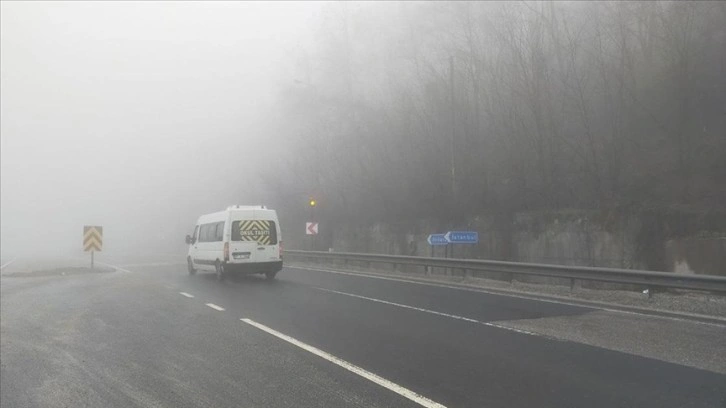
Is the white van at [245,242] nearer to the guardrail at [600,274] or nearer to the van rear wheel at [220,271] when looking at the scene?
the van rear wheel at [220,271]

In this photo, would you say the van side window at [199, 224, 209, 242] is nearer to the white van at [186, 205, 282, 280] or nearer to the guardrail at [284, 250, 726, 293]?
the white van at [186, 205, 282, 280]

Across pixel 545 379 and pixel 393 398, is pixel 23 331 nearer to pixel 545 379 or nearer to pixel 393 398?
pixel 393 398

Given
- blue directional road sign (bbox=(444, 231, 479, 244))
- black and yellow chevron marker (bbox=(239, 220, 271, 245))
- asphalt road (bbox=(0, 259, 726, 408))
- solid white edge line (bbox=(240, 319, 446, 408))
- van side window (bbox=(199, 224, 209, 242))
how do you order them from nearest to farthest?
solid white edge line (bbox=(240, 319, 446, 408)) → asphalt road (bbox=(0, 259, 726, 408)) → black and yellow chevron marker (bbox=(239, 220, 271, 245)) → blue directional road sign (bbox=(444, 231, 479, 244)) → van side window (bbox=(199, 224, 209, 242))

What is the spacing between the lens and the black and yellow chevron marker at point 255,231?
16.9 meters

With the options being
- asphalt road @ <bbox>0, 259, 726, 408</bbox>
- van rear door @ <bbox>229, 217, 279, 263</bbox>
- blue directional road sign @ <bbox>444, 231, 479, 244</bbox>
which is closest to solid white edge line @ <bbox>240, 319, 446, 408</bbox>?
asphalt road @ <bbox>0, 259, 726, 408</bbox>

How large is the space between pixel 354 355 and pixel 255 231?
10799mm

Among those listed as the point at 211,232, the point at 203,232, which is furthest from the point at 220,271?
the point at 203,232

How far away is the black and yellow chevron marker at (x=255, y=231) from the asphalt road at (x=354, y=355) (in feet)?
16.3

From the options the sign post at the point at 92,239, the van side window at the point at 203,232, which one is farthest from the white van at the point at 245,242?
the sign post at the point at 92,239

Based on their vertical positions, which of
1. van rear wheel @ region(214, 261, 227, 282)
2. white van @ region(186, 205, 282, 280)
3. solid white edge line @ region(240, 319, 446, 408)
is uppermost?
white van @ region(186, 205, 282, 280)

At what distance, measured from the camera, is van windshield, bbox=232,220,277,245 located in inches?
662

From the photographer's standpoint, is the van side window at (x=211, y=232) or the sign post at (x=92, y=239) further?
the sign post at (x=92, y=239)

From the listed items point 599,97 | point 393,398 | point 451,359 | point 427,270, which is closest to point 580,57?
point 599,97

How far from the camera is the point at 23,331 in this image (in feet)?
30.3
